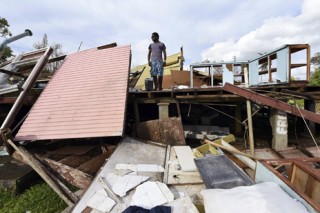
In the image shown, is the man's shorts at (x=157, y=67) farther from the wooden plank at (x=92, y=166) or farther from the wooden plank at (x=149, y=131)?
the wooden plank at (x=92, y=166)

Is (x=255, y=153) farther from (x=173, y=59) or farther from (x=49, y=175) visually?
(x=173, y=59)

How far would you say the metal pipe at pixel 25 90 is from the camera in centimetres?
539

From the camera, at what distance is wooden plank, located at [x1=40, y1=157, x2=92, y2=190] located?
4.54 metres

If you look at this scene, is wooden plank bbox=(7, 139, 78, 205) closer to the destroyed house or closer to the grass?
the destroyed house

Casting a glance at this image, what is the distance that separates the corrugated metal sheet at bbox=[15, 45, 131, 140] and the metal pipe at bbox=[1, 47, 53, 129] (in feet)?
1.52

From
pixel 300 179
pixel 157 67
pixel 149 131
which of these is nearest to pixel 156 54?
pixel 157 67

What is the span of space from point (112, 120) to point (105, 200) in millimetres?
2452

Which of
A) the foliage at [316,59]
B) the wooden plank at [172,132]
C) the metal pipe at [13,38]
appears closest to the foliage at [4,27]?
the metal pipe at [13,38]

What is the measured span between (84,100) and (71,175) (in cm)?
234

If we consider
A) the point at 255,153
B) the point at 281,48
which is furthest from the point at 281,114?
the point at 281,48

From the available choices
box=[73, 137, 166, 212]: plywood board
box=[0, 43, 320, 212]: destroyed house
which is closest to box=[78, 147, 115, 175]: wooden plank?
box=[0, 43, 320, 212]: destroyed house

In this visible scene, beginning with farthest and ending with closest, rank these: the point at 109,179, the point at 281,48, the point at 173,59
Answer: the point at 173,59, the point at 281,48, the point at 109,179

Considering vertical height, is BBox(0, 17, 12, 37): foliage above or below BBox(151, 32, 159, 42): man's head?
above

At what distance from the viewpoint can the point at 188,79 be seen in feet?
39.5
